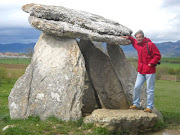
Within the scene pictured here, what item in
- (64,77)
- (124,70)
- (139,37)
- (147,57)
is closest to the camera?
(64,77)

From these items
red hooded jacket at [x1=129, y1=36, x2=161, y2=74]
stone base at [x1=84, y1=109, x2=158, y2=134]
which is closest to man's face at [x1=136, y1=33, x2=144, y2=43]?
red hooded jacket at [x1=129, y1=36, x2=161, y2=74]

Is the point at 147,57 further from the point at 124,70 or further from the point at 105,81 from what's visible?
the point at 105,81

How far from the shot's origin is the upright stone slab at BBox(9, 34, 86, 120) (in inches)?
354

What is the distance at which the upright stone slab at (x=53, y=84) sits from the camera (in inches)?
354

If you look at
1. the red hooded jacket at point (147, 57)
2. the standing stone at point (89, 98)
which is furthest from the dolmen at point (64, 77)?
the standing stone at point (89, 98)

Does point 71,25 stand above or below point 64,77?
above

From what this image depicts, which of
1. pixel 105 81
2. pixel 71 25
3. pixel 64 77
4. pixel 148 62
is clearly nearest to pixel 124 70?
pixel 105 81

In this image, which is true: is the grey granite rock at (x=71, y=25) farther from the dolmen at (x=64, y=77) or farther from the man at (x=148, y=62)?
the man at (x=148, y=62)

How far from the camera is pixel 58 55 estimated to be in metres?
9.92

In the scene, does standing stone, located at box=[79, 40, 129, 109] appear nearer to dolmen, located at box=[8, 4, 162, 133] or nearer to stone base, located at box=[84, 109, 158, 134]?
dolmen, located at box=[8, 4, 162, 133]

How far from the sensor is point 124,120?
345 inches

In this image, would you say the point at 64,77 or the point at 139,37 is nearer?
the point at 64,77

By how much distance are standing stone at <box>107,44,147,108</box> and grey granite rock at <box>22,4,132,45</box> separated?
1.41 metres

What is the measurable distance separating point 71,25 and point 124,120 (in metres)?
4.07
